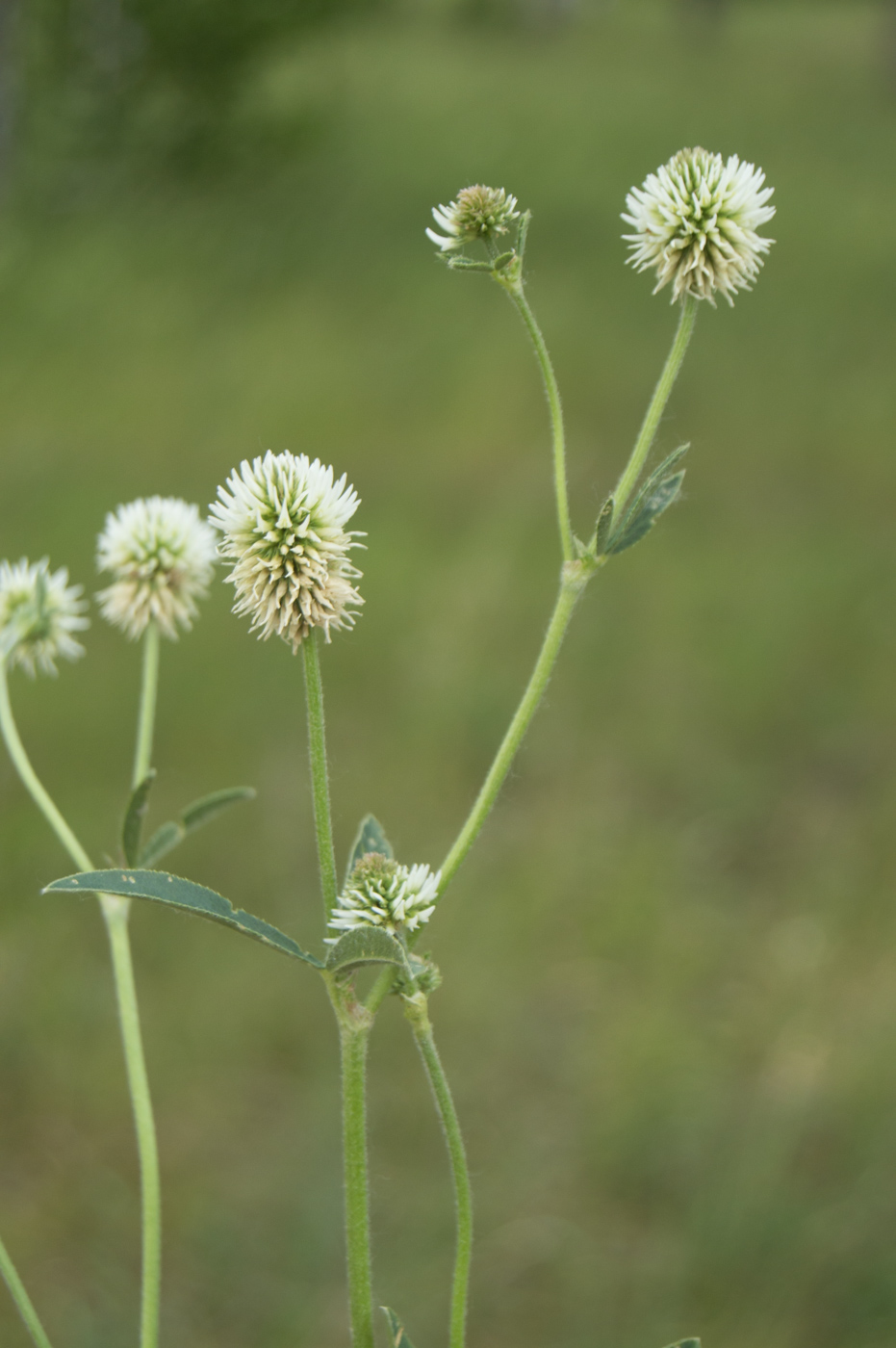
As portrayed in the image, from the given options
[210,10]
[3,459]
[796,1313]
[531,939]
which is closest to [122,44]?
[210,10]

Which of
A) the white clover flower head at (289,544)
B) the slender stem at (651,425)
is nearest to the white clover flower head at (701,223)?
the slender stem at (651,425)

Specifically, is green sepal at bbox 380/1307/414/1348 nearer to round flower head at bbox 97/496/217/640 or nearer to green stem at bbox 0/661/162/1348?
green stem at bbox 0/661/162/1348

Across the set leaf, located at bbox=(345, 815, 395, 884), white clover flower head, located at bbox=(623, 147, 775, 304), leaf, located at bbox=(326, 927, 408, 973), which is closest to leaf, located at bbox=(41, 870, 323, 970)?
leaf, located at bbox=(326, 927, 408, 973)

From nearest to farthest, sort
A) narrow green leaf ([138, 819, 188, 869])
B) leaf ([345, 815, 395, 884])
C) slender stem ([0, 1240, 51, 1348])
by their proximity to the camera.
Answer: slender stem ([0, 1240, 51, 1348]), leaf ([345, 815, 395, 884]), narrow green leaf ([138, 819, 188, 869])

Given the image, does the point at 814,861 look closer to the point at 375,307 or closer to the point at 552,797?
the point at 552,797

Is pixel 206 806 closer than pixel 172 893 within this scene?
No

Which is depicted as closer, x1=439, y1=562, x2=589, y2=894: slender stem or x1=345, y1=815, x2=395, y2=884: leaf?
x1=439, y1=562, x2=589, y2=894: slender stem

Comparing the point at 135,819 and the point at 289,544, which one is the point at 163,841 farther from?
the point at 289,544

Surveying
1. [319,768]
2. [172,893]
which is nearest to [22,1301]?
[172,893]
